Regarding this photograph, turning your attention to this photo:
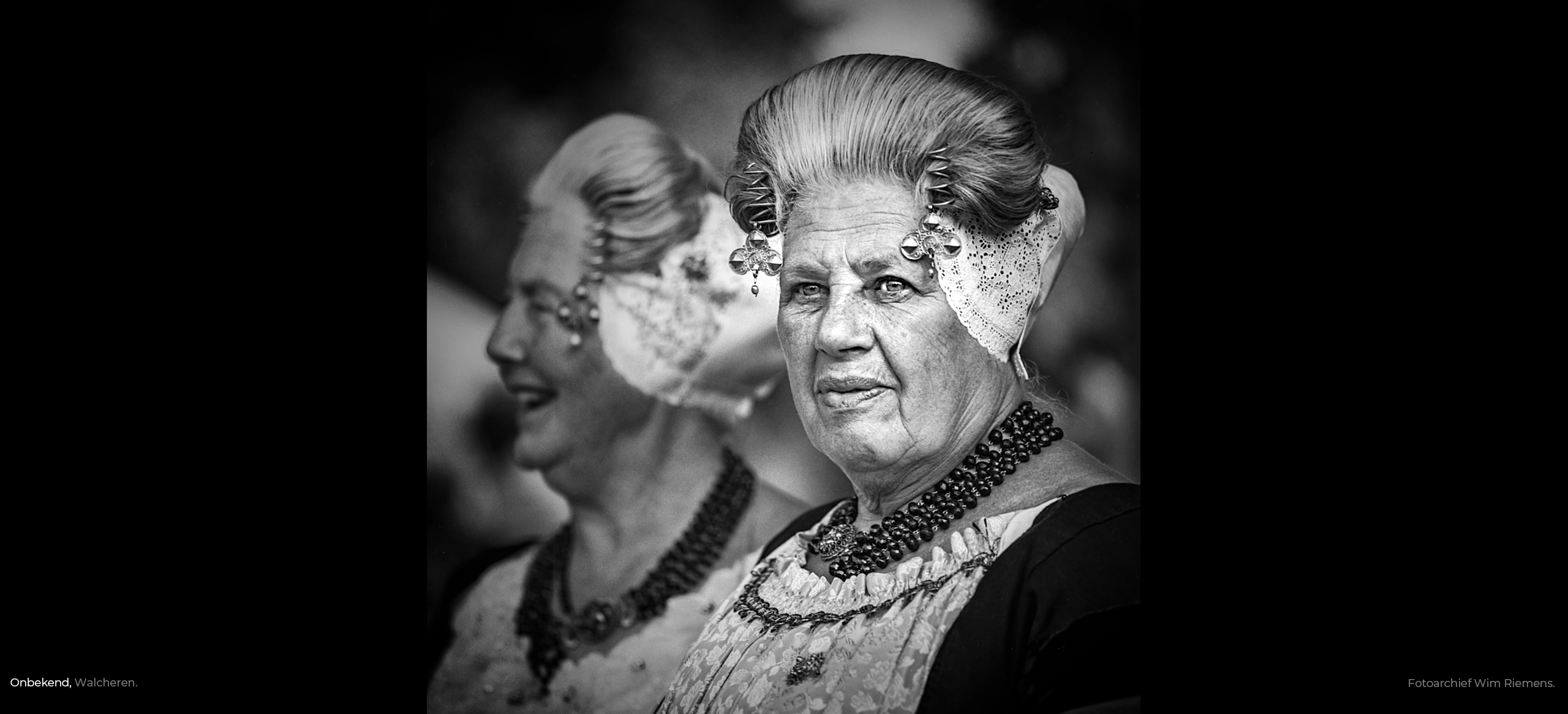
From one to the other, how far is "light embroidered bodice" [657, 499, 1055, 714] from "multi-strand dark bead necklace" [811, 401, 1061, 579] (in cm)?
3

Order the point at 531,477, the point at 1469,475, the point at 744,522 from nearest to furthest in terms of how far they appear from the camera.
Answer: the point at 1469,475 < the point at 744,522 < the point at 531,477

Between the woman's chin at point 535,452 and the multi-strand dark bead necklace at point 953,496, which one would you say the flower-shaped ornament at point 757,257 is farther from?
the woman's chin at point 535,452

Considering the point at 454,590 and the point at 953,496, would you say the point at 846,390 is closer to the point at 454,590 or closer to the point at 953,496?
the point at 953,496

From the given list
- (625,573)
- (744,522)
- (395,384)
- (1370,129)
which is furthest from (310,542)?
(1370,129)

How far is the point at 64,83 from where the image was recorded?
11.2 feet

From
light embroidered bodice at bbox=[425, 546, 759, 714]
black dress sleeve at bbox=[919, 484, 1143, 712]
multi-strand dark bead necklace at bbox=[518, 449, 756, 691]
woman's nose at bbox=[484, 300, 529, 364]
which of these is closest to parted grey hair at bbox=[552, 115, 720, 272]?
woman's nose at bbox=[484, 300, 529, 364]

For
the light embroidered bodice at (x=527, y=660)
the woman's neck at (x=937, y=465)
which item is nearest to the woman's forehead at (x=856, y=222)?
the woman's neck at (x=937, y=465)

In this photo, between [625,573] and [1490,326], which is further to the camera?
[625,573]

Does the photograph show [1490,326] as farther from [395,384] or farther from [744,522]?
[395,384]

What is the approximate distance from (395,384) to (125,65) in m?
0.91

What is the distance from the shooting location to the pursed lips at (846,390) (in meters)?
2.87

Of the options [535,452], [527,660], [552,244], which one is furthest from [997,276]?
[527,660]

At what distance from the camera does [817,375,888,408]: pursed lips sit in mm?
2871

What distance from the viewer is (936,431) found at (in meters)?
2.86
